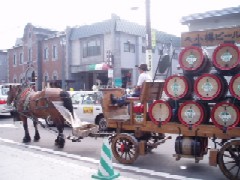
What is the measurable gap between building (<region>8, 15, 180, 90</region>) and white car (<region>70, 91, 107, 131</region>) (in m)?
11.3

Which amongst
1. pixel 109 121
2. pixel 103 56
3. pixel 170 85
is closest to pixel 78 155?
pixel 109 121

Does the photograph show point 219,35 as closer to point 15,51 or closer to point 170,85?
point 170,85

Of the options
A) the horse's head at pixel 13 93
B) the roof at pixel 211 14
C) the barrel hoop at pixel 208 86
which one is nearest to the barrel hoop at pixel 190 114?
the barrel hoop at pixel 208 86

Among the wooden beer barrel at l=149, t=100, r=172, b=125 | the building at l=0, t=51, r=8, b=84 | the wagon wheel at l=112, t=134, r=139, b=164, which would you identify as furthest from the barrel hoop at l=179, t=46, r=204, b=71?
the building at l=0, t=51, r=8, b=84

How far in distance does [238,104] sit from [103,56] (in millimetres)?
23886

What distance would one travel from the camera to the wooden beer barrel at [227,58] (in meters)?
5.79

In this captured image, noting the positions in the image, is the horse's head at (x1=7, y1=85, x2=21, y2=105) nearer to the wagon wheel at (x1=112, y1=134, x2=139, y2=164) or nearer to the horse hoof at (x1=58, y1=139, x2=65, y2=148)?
the horse hoof at (x1=58, y1=139, x2=65, y2=148)

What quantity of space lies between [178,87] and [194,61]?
64cm

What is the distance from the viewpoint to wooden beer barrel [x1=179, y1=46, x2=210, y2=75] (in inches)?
241

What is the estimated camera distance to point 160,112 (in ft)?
21.5

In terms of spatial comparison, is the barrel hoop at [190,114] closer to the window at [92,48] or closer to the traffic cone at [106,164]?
the traffic cone at [106,164]

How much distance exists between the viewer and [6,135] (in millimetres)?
11578

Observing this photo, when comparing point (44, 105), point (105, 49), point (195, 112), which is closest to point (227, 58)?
point (195, 112)

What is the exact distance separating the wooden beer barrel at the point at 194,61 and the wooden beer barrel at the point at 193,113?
2.33 ft
